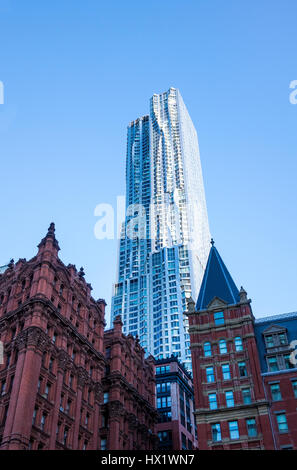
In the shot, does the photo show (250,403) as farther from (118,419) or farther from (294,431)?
(118,419)

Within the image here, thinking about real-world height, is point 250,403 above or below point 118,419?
below

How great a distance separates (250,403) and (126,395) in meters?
32.7

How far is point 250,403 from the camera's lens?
62406mm

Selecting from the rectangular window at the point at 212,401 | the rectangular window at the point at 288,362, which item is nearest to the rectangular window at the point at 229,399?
the rectangular window at the point at 212,401

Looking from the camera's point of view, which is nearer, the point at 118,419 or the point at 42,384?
the point at 42,384

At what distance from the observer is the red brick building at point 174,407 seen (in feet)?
360

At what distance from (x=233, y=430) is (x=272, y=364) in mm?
9860

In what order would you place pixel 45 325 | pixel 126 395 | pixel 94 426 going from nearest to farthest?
1. pixel 45 325
2. pixel 94 426
3. pixel 126 395

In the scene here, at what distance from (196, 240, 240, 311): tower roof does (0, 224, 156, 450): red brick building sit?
19.1 m

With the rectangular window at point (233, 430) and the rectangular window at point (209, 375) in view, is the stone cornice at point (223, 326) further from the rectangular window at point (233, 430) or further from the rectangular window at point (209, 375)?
the rectangular window at point (233, 430)

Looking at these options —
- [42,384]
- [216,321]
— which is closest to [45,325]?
[42,384]

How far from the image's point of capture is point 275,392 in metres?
62.9

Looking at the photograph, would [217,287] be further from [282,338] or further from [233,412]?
[233,412]
